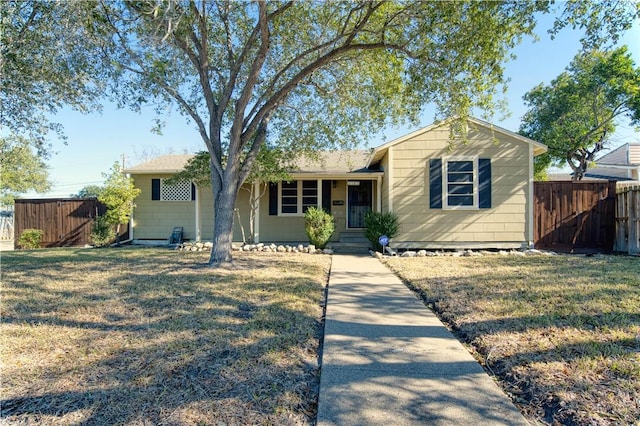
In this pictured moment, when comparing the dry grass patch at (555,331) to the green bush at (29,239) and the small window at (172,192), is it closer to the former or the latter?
the small window at (172,192)

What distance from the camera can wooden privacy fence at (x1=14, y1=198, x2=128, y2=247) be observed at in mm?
13328

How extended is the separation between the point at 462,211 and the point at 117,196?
11300 millimetres

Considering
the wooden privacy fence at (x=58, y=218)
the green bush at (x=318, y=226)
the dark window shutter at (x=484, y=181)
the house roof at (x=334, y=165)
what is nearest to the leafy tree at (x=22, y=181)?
the wooden privacy fence at (x=58, y=218)

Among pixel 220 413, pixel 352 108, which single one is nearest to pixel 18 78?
pixel 352 108

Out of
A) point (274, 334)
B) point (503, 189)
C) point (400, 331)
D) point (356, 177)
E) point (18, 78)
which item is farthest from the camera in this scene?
point (356, 177)

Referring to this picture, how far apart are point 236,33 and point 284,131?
9.07 feet

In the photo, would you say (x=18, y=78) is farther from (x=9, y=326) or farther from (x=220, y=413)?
(x=220, y=413)

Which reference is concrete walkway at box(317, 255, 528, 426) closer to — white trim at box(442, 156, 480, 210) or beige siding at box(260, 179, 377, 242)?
white trim at box(442, 156, 480, 210)

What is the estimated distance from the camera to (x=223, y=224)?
7.27 m

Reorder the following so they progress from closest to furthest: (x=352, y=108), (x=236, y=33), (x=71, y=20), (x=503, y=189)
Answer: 1. (x=71, y=20)
2. (x=236, y=33)
3. (x=352, y=108)
4. (x=503, y=189)

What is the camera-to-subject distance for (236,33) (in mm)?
8281

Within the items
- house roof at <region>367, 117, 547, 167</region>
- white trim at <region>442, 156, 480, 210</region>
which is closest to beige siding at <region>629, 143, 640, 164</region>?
house roof at <region>367, 117, 547, 167</region>

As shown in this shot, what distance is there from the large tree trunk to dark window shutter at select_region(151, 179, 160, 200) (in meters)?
7.16

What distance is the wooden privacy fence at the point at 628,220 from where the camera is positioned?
921 cm
